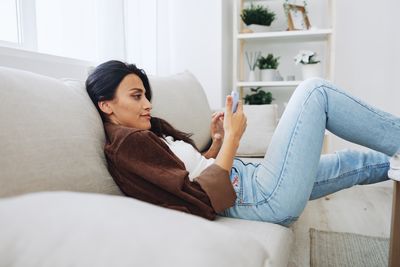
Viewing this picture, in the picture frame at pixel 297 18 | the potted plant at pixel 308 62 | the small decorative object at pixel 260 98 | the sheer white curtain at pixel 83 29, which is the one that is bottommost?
the small decorative object at pixel 260 98

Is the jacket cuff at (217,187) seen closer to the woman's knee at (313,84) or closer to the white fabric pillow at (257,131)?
the woman's knee at (313,84)

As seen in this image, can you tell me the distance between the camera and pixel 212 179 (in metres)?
0.88

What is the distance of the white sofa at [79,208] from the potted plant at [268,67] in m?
1.15

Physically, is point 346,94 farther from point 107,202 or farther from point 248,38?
point 248,38

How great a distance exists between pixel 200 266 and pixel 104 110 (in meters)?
0.84

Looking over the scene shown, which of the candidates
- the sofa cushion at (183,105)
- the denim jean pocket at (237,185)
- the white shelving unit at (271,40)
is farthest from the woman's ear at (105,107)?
the white shelving unit at (271,40)

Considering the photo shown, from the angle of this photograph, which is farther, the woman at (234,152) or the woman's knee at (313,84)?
the woman's knee at (313,84)

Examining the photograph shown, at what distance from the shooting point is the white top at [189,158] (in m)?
1.06

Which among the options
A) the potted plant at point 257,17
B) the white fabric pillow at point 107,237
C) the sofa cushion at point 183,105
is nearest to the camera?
the white fabric pillow at point 107,237

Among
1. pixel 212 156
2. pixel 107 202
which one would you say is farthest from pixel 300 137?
pixel 107 202

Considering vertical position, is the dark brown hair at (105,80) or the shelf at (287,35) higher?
the shelf at (287,35)

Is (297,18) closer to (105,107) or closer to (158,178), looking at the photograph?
(105,107)

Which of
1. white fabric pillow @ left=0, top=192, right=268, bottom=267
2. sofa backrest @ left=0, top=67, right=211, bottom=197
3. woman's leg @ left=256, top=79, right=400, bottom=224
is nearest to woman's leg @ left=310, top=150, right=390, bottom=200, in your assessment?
woman's leg @ left=256, top=79, right=400, bottom=224

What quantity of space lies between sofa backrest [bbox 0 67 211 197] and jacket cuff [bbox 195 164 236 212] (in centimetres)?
23
